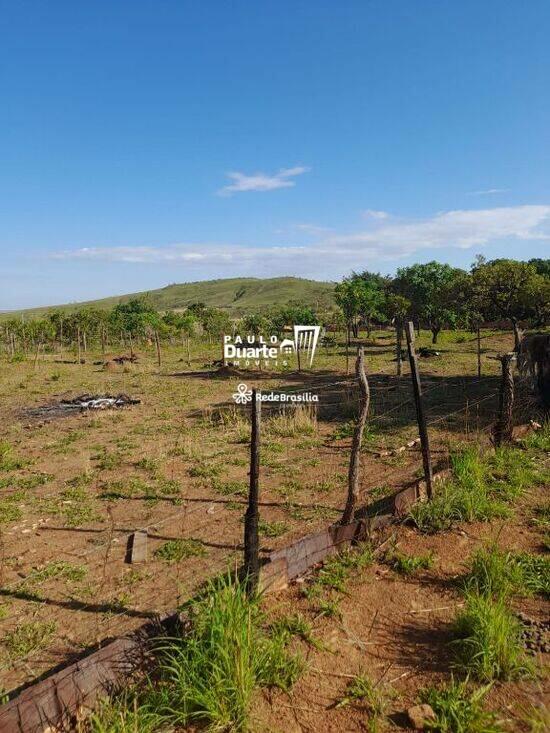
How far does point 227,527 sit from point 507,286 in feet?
56.6

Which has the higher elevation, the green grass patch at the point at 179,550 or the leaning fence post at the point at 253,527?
the leaning fence post at the point at 253,527

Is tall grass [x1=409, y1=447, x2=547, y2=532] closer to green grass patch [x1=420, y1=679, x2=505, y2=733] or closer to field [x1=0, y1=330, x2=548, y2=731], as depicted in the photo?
field [x1=0, y1=330, x2=548, y2=731]

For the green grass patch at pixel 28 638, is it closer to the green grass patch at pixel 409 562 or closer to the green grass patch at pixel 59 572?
the green grass patch at pixel 59 572

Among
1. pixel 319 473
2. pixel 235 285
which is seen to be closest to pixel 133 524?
pixel 319 473

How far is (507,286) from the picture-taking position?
19.0 meters

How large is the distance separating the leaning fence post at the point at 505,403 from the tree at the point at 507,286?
11.6 metres

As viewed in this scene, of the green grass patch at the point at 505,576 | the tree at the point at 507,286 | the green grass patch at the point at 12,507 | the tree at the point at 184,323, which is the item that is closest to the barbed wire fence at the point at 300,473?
the green grass patch at the point at 505,576

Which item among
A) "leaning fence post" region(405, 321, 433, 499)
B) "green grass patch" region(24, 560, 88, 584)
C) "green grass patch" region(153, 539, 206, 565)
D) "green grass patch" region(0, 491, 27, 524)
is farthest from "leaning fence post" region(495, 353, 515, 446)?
"green grass patch" region(0, 491, 27, 524)

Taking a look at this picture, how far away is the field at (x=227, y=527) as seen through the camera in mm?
3551

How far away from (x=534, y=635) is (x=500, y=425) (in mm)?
5117

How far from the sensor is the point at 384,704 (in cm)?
296

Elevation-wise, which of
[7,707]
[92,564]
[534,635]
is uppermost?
[7,707]

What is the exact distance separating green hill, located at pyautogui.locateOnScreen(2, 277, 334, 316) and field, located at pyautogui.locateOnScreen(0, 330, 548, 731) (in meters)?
90.3

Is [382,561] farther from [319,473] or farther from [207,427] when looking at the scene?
[207,427]
